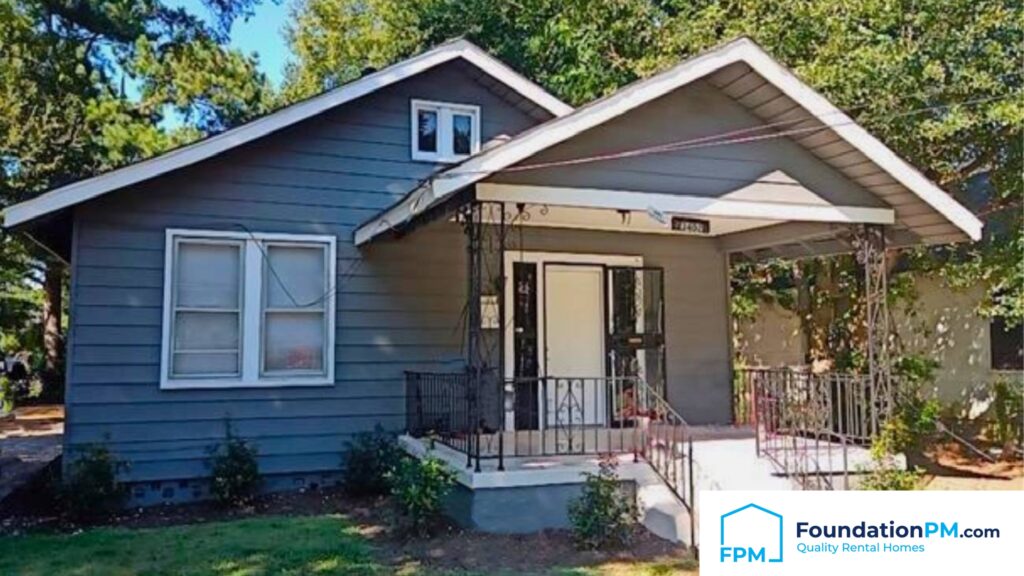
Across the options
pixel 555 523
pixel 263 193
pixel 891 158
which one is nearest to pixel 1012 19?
pixel 891 158

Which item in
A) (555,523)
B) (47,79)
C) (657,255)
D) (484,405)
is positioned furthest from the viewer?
(47,79)

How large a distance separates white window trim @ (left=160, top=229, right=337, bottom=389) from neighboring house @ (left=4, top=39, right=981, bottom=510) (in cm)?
2

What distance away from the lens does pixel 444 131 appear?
9.91m

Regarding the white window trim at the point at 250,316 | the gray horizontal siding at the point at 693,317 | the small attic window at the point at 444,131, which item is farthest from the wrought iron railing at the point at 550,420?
the small attic window at the point at 444,131

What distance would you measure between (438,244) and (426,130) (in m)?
1.42

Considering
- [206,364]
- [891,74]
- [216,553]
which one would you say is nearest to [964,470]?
[891,74]

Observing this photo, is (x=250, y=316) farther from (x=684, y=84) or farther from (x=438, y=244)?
(x=684, y=84)

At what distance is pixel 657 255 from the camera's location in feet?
34.2

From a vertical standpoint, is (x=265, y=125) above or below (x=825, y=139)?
above

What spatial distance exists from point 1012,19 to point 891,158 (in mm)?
4566

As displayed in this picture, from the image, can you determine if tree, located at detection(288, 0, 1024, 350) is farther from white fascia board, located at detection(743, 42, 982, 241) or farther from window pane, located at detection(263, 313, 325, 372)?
window pane, located at detection(263, 313, 325, 372)

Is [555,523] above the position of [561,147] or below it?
below

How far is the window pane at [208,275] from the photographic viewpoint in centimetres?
846

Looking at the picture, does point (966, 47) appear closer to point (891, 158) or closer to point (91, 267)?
point (891, 158)
